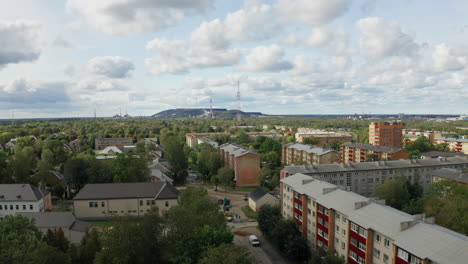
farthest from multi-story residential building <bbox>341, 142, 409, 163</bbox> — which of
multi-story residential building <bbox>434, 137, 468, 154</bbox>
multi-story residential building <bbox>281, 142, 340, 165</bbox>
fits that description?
multi-story residential building <bbox>434, 137, 468, 154</bbox>

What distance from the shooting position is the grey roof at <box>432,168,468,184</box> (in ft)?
128

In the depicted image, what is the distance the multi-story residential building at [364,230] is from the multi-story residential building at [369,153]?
37.0 metres

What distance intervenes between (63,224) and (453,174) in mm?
46914

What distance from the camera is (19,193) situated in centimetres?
3603

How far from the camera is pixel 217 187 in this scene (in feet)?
182

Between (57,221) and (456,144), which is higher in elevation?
(456,144)

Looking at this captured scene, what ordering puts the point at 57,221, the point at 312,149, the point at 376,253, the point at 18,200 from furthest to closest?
the point at 312,149 → the point at 18,200 → the point at 57,221 → the point at 376,253

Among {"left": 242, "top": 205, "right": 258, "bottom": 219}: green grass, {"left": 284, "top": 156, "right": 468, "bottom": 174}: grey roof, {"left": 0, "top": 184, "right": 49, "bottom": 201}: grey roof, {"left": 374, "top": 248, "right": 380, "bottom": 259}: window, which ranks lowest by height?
{"left": 242, "top": 205, "right": 258, "bottom": 219}: green grass

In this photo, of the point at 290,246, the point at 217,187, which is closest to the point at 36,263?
the point at 290,246

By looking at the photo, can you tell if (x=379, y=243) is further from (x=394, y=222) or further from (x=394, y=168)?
(x=394, y=168)

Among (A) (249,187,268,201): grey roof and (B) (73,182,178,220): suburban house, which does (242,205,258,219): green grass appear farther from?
(B) (73,182,178,220): suburban house

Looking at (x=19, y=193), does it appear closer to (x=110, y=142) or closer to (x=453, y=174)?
(x=453, y=174)

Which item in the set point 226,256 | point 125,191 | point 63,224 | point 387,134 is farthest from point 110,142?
point 226,256

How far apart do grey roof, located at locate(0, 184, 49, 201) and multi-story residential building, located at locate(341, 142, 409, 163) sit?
58441mm
